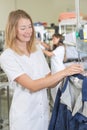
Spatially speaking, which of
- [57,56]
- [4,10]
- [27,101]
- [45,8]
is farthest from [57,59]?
[45,8]

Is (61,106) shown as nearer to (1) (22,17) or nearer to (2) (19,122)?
(2) (19,122)

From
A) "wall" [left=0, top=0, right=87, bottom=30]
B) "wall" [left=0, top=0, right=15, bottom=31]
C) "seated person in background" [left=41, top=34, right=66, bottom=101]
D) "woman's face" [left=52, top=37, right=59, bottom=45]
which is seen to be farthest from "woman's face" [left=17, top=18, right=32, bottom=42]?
"wall" [left=0, top=0, right=87, bottom=30]

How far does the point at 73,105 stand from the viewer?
124cm

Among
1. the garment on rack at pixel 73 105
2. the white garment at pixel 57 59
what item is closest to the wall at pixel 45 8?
the white garment at pixel 57 59

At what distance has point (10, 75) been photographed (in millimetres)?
1562

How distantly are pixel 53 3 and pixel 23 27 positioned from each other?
508cm

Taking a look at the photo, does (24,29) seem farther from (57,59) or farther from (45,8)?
(45,8)

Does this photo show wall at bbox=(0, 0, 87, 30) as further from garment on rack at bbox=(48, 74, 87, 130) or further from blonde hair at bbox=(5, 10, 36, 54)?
garment on rack at bbox=(48, 74, 87, 130)

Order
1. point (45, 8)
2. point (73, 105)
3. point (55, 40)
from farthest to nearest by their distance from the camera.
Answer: point (45, 8) < point (55, 40) < point (73, 105)

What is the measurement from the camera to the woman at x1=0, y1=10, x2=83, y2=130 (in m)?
1.54

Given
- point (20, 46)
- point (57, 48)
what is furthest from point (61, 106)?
point (57, 48)

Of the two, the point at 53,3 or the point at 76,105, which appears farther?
the point at 53,3

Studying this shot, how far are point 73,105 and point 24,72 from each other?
0.44 m

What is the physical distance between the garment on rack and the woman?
0.22m
